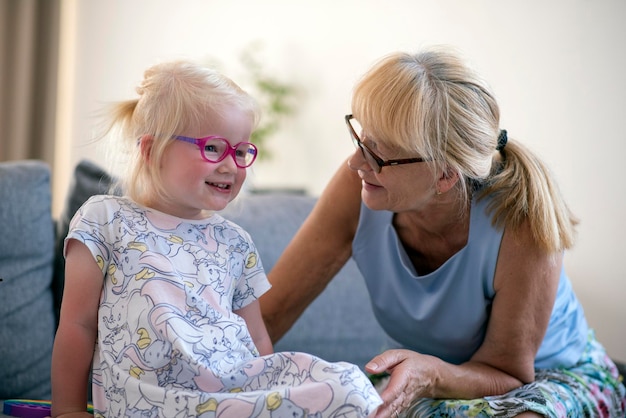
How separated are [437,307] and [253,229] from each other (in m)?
0.72

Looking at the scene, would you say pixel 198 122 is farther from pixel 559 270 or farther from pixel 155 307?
pixel 559 270

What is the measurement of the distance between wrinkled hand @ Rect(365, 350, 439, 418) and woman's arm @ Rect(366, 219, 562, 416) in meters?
0.07

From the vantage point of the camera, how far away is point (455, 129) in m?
1.54

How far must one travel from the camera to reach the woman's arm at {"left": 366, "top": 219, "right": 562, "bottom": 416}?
5.30 ft

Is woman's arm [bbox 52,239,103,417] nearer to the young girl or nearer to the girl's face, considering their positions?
the young girl

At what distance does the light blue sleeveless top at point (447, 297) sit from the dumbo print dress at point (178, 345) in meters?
0.52

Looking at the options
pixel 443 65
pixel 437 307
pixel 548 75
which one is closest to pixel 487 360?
pixel 437 307

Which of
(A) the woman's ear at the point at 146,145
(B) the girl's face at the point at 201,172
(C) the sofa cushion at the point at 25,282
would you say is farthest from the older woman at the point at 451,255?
(C) the sofa cushion at the point at 25,282

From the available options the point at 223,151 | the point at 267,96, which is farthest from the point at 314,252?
the point at 267,96

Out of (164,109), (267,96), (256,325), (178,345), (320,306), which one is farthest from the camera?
(267,96)

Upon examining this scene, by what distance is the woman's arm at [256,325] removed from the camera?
1.45 meters

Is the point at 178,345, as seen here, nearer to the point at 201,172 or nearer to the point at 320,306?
the point at 201,172

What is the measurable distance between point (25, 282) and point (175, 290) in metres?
0.82

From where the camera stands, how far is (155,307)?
4.08 feet
